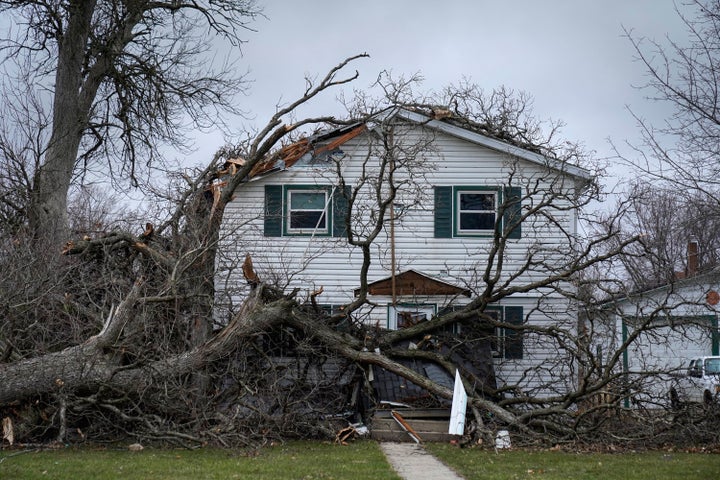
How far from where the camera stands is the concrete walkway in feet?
32.0

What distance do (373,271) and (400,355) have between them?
3.84 m

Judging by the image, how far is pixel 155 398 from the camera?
12.2 m

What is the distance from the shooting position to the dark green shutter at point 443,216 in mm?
18578

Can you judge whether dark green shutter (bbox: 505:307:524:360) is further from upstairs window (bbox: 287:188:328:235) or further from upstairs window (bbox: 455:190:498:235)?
upstairs window (bbox: 287:188:328:235)

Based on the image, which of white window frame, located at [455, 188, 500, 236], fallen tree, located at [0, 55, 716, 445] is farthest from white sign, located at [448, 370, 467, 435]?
white window frame, located at [455, 188, 500, 236]

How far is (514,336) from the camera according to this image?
54.9 feet

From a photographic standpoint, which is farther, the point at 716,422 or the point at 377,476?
the point at 716,422

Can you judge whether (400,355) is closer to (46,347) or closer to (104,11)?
(46,347)

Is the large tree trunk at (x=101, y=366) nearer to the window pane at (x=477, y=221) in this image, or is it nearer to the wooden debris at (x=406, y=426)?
the wooden debris at (x=406, y=426)

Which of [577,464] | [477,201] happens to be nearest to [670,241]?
[477,201]

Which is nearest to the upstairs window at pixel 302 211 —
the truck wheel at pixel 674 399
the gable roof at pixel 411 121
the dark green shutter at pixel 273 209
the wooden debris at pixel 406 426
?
the dark green shutter at pixel 273 209

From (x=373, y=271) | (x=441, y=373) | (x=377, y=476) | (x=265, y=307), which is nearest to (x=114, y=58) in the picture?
(x=373, y=271)

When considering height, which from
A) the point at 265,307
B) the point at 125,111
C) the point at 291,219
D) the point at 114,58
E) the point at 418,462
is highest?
the point at 114,58

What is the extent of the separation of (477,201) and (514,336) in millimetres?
3493
